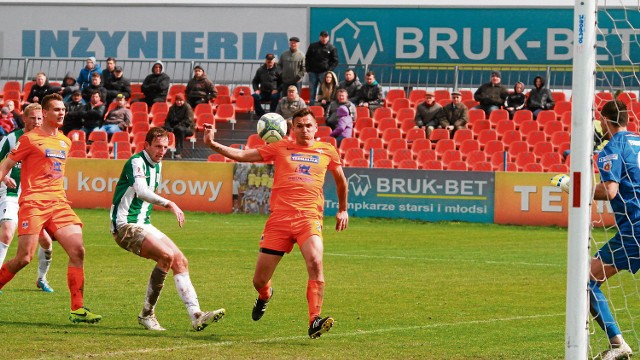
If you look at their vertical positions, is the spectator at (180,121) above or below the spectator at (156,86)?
below

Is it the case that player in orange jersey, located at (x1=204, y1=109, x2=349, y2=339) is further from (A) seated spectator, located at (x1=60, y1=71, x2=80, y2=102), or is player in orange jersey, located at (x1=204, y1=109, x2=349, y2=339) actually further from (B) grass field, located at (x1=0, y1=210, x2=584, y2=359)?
(A) seated spectator, located at (x1=60, y1=71, x2=80, y2=102)

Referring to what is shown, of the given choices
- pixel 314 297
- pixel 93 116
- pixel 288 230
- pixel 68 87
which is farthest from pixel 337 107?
pixel 314 297

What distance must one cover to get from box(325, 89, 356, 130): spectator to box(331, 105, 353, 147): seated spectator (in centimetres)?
15

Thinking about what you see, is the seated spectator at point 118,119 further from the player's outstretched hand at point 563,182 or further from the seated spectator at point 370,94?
the player's outstretched hand at point 563,182

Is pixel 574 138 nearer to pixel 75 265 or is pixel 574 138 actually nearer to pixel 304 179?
pixel 304 179

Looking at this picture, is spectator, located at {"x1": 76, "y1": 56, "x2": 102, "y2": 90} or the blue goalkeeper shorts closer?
the blue goalkeeper shorts

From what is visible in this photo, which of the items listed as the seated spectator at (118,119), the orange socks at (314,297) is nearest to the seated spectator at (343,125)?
the seated spectator at (118,119)

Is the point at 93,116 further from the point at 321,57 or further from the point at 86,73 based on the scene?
the point at 321,57

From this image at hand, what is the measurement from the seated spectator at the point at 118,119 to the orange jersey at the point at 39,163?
18.0 meters

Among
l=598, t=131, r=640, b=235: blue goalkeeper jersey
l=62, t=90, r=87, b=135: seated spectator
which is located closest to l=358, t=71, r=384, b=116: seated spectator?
l=62, t=90, r=87, b=135: seated spectator

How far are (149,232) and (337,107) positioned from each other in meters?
17.0

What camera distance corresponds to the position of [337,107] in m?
27.3

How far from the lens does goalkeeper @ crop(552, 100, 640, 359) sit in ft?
29.0

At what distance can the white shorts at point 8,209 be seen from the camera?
12.8 meters
